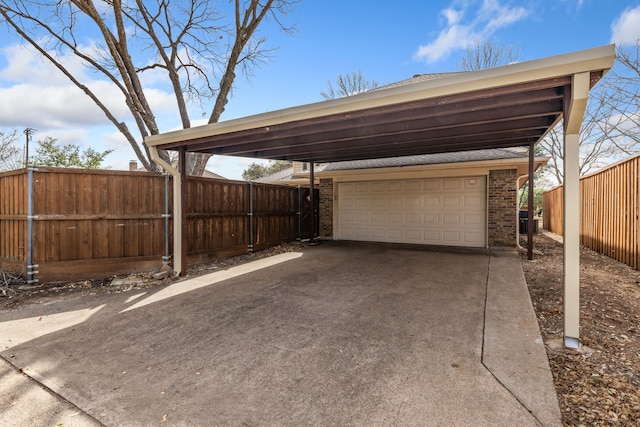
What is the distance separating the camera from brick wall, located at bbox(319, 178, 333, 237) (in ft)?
36.8

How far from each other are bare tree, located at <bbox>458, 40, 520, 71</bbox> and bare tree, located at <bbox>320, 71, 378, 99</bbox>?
620 centimetres

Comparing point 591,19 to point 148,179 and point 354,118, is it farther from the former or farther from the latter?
point 148,179

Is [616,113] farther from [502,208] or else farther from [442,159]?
[442,159]

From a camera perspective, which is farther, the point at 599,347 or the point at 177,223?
the point at 177,223

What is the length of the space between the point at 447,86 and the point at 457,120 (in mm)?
1341

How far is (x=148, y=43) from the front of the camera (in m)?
11.0

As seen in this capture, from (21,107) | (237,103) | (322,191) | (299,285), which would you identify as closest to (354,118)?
(299,285)

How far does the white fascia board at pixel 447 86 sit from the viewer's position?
9.02ft

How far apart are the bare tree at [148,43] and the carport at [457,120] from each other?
504 cm

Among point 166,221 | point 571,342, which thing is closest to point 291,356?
point 571,342

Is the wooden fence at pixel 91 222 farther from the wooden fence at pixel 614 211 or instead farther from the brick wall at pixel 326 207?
the wooden fence at pixel 614 211

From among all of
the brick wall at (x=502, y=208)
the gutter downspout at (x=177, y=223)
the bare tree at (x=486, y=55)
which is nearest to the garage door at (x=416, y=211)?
the brick wall at (x=502, y=208)

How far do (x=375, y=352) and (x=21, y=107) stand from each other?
79.5 ft

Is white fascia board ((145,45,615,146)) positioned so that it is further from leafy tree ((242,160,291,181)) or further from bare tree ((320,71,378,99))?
leafy tree ((242,160,291,181))
